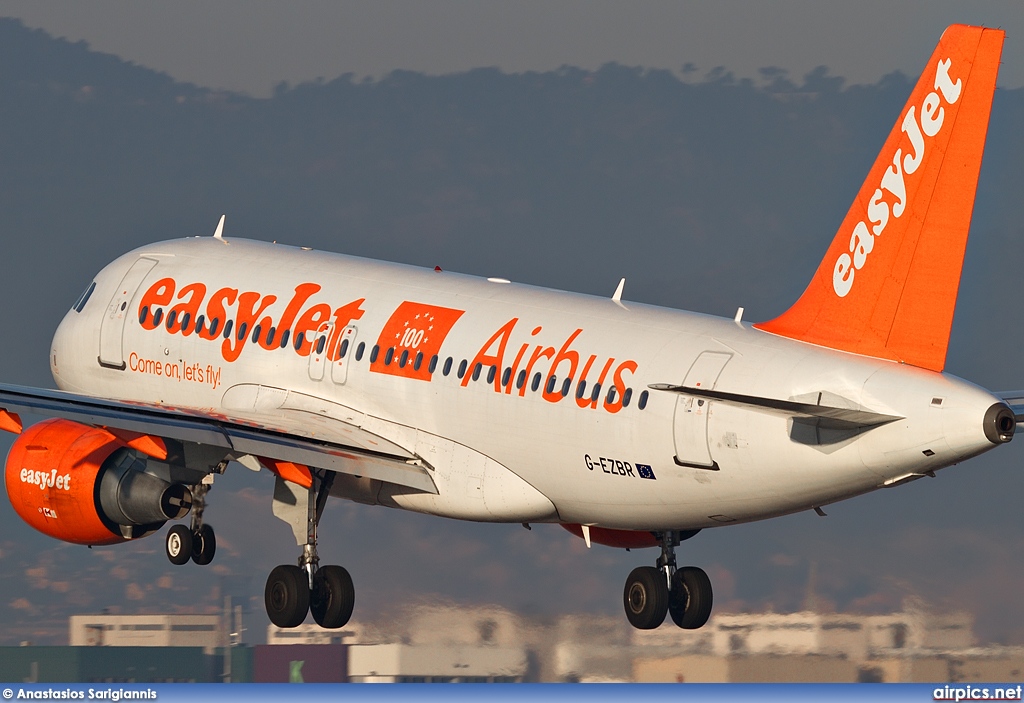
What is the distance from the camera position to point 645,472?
3631 centimetres

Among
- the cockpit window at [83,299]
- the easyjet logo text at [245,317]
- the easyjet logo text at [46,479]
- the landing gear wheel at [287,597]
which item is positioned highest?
the cockpit window at [83,299]

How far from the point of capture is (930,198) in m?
33.4

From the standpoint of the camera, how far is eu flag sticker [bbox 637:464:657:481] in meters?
36.2

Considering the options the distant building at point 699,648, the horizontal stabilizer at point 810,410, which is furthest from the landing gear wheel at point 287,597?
the distant building at point 699,648

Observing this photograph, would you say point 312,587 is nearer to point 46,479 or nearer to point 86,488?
point 86,488

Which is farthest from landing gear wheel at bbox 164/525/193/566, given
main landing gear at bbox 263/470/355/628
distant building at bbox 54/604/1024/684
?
distant building at bbox 54/604/1024/684

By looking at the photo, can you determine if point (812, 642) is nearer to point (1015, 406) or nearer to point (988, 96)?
point (1015, 406)

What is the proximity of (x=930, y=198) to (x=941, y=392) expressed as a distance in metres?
3.12

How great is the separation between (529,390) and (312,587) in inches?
245

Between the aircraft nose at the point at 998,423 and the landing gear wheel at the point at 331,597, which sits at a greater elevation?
the aircraft nose at the point at 998,423

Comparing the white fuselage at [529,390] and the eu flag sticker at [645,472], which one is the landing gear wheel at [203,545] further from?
the eu flag sticker at [645,472]

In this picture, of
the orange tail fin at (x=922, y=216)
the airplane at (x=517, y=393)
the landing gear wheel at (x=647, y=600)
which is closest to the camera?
the orange tail fin at (x=922, y=216)

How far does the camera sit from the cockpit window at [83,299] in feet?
154

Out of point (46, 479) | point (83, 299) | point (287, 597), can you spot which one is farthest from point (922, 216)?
point (83, 299)
